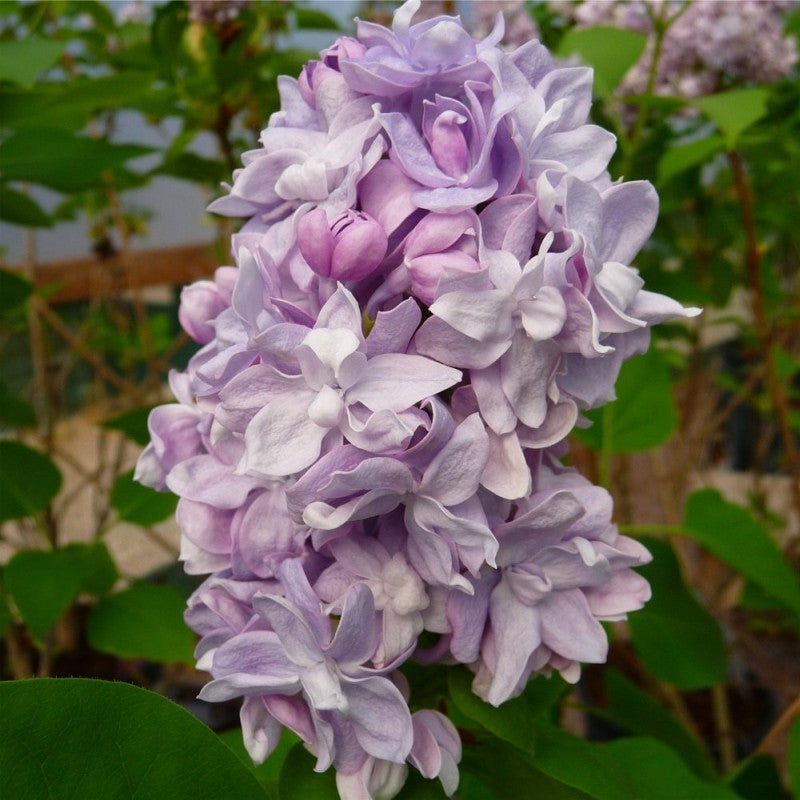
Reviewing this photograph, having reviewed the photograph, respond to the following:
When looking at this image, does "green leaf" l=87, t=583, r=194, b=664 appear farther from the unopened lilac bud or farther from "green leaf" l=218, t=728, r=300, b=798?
the unopened lilac bud

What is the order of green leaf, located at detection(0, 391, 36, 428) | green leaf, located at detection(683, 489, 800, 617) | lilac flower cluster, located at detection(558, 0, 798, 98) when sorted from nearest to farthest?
green leaf, located at detection(683, 489, 800, 617) < green leaf, located at detection(0, 391, 36, 428) < lilac flower cluster, located at detection(558, 0, 798, 98)

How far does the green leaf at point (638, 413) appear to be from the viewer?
0.58m

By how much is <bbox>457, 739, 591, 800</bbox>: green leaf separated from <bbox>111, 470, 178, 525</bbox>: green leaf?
0.35 meters

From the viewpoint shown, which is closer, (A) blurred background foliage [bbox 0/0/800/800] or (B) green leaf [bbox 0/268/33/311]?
(A) blurred background foliage [bbox 0/0/800/800]

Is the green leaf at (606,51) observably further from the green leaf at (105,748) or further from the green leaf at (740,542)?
the green leaf at (105,748)

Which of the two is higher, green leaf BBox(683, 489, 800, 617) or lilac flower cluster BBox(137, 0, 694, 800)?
lilac flower cluster BBox(137, 0, 694, 800)

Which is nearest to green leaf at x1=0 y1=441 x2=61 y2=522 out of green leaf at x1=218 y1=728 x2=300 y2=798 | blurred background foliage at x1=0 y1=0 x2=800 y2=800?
blurred background foliage at x1=0 y1=0 x2=800 y2=800

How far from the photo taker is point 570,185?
0.92 ft

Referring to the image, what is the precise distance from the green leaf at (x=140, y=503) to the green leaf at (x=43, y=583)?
54mm

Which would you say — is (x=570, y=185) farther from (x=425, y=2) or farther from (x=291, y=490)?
(x=425, y=2)

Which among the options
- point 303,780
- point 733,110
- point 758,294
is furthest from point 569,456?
point 303,780

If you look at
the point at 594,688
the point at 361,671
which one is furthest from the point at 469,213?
the point at 594,688

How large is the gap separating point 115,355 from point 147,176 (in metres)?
0.76

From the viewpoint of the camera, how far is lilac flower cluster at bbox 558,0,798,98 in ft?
3.08
